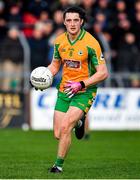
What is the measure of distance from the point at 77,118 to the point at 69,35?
124 centimetres

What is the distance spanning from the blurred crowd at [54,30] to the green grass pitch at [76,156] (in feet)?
6.85

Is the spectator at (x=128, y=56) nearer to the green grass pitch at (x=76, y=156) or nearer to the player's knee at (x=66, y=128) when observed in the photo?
the green grass pitch at (x=76, y=156)

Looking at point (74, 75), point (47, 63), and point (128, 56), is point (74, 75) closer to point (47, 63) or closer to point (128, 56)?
point (47, 63)

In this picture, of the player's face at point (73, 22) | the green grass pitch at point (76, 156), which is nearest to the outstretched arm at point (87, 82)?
the player's face at point (73, 22)

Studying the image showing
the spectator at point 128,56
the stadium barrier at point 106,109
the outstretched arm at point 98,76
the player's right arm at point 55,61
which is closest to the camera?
the outstretched arm at point 98,76

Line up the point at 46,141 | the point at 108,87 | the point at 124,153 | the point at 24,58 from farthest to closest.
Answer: the point at 108,87 < the point at 24,58 < the point at 46,141 < the point at 124,153

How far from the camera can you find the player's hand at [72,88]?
34.0 ft

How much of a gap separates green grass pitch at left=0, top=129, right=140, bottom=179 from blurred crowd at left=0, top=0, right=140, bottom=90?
6.85 ft

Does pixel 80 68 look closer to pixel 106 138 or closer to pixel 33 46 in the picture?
pixel 106 138

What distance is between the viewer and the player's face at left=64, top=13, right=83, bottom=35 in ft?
34.6

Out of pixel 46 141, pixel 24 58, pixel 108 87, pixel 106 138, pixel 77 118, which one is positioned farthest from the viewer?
pixel 108 87

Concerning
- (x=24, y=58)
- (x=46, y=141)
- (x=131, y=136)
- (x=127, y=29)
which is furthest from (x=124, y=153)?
(x=127, y=29)

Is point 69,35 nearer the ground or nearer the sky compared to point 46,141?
nearer the sky

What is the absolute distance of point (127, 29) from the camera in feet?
76.0
